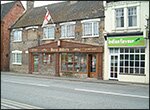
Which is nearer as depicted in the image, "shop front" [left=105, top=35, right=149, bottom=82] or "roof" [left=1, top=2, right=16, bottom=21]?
"shop front" [left=105, top=35, right=149, bottom=82]

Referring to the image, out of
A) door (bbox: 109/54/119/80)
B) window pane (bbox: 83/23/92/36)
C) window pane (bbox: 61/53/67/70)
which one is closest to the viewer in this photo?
door (bbox: 109/54/119/80)

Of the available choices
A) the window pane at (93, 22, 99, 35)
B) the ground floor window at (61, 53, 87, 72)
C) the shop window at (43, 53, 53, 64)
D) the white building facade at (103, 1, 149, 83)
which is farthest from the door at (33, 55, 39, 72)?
the white building facade at (103, 1, 149, 83)

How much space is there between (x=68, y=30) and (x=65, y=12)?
2995 millimetres

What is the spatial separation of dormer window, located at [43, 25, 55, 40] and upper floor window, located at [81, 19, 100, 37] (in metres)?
4.20

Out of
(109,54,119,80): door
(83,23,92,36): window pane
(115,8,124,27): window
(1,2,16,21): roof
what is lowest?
(109,54,119,80): door

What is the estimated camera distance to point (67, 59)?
25750mm

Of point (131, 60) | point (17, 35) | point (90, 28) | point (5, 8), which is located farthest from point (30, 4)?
point (131, 60)

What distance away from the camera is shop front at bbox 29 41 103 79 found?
76.9 feet

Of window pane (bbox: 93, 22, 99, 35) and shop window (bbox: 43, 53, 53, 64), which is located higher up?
window pane (bbox: 93, 22, 99, 35)

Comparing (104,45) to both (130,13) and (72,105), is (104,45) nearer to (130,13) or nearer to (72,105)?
(130,13)

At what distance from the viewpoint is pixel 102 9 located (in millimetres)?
24156

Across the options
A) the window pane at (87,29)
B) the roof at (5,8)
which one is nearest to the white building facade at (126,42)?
the window pane at (87,29)

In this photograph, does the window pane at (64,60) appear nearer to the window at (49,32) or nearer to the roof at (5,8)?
the window at (49,32)

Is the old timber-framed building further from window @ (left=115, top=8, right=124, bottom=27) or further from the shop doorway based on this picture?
window @ (left=115, top=8, right=124, bottom=27)
